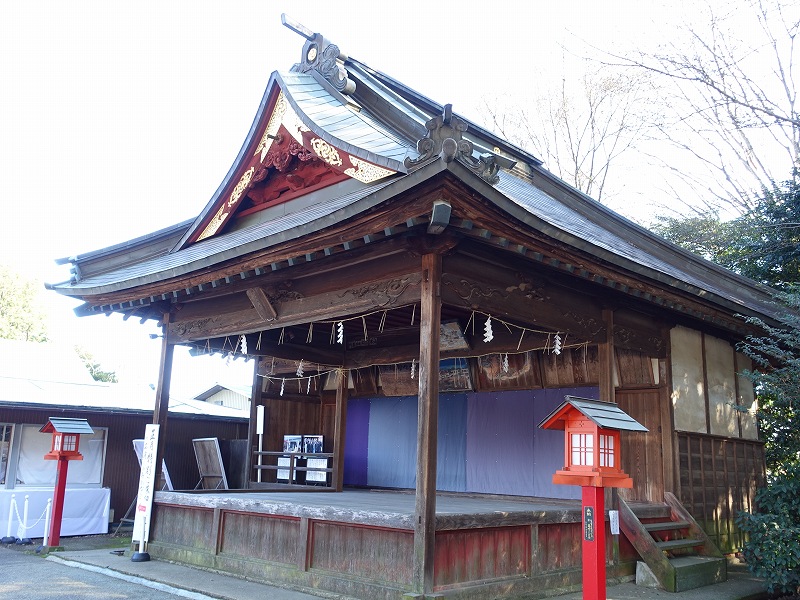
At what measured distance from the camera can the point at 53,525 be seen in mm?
10109

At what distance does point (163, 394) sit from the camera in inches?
373

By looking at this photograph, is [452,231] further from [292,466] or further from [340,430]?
[340,430]

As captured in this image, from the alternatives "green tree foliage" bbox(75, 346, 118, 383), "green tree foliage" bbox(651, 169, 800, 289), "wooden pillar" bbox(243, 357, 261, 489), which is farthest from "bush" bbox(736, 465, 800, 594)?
"green tree foliage" bbox(75, 346, 118, 383)

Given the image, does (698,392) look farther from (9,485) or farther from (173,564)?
(9,485)

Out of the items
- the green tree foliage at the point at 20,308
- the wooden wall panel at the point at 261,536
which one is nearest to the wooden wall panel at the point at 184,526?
the wooden wall panel at the point at 261,536

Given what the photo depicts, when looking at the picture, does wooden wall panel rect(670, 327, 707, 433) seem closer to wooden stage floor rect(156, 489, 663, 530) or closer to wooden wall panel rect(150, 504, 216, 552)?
wooden stage floor rect(156, 489, 663, 530)

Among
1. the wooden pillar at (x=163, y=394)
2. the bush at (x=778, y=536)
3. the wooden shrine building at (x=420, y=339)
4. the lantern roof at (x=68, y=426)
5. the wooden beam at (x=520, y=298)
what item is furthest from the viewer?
the lantern roof at (x=68, y=426)

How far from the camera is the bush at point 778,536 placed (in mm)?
7734

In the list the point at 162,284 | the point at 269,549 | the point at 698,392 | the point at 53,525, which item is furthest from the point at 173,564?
the point at 698,392

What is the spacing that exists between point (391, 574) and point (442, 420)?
19.1ft

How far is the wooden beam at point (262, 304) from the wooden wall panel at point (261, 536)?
7.44 ft

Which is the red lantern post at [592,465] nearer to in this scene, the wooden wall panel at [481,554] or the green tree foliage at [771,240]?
the wooden wall panel at [481,554]

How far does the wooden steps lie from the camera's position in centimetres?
767

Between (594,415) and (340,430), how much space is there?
24.9 ft
